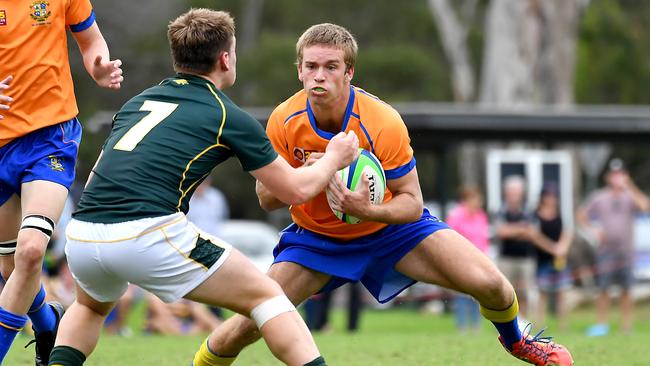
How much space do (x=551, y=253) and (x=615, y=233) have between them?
1158 mm

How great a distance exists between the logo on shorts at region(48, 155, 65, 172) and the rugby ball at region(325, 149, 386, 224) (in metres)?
1.51

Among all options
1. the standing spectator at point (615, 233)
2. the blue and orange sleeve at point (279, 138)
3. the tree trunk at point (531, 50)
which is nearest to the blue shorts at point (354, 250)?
the blue and orange sleeve at point (279, 138)

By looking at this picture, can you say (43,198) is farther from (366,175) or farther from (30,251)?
(366,175)

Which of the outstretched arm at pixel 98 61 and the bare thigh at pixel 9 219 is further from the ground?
the outstretched arm at pixel 98 61

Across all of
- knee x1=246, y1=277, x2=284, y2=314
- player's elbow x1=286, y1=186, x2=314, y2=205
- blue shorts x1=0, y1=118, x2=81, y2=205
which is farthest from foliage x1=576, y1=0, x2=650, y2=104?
knee x1=246, y1=277, x2=284, y2=314

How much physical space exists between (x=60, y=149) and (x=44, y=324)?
1.02 metres

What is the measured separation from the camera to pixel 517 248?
1530 centimetres

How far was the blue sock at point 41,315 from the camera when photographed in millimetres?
6344

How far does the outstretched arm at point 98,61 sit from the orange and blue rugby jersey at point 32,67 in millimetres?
187

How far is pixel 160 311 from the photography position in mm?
14406

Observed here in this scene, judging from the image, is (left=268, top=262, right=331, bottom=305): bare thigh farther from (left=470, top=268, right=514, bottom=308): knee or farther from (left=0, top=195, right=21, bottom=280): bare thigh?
(left=0, top=195, right=21, bottom=280): bare thigh

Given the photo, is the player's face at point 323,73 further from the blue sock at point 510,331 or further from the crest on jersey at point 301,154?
the blue sock at point 510,331

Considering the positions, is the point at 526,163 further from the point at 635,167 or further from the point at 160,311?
the point at 635,167

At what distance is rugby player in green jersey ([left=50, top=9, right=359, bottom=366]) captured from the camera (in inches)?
196
